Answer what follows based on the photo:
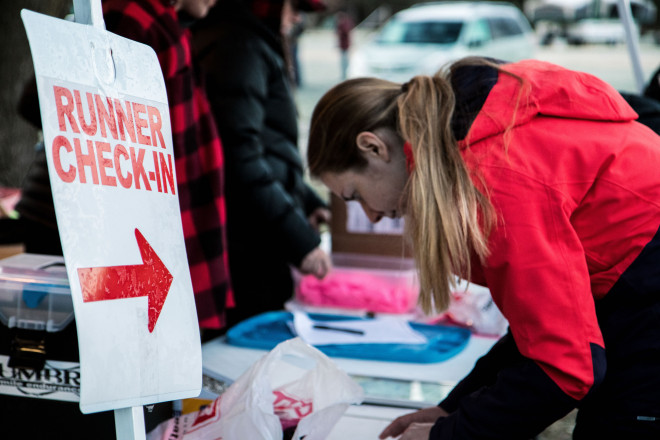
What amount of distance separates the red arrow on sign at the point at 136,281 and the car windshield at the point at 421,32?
8314 millimetres

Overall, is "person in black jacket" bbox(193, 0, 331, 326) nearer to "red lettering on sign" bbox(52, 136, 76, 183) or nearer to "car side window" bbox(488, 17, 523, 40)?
"red lettering on sign" bbox(52, 136, 76, 183)

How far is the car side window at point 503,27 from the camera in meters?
9.01

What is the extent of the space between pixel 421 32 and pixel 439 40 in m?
0.35

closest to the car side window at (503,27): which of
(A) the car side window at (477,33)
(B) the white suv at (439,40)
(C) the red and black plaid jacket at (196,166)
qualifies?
(B) the white suv at (439,40)

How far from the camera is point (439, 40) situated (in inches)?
349

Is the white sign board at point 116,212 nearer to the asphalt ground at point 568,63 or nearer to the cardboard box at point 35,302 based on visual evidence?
the cardboard box at point 35,302

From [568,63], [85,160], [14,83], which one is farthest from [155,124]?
[568,63]

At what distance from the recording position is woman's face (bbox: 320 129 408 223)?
114 cm

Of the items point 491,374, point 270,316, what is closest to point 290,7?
point 270,316

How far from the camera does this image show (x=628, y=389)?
1.04 meters

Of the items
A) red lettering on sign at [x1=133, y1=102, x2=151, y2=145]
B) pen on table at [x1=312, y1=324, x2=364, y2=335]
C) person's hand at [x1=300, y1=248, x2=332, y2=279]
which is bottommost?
pen on table at [x1=312, y1=324, x2=364, y2=335]

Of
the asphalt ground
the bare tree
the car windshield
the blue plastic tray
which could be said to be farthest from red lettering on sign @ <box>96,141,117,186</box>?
the car windshield

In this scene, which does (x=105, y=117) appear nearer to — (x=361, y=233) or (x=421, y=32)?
(x=361, y=233)

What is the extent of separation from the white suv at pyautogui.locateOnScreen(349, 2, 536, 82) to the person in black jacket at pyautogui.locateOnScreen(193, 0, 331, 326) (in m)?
6.20
